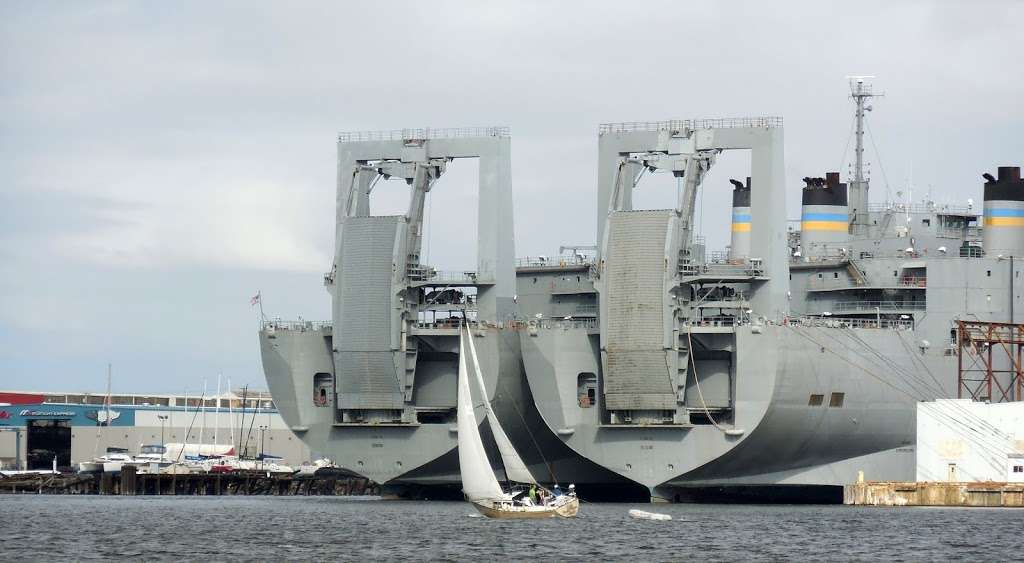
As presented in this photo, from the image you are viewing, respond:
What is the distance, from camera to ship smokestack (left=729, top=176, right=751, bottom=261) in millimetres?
96188

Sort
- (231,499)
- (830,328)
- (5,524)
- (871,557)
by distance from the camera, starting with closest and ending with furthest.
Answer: (871,557) → (5,524) → (830,328) → (231,499)

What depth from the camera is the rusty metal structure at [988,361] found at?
80562 mm

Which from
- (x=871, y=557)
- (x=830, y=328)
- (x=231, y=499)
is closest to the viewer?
(x=871, y=557)

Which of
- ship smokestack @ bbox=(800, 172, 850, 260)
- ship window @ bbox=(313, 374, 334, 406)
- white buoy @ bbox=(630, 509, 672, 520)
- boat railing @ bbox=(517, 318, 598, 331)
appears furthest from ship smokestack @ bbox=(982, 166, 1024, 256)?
ship window @ bbox=(313, 374, 334, 406)

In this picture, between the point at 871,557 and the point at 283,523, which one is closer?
the point at 871,557

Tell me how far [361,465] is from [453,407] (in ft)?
15.4

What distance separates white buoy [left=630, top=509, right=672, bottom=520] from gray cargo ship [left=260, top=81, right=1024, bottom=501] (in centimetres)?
485

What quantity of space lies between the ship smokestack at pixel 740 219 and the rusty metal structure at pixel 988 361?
501 inches

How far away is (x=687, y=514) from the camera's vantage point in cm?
7812

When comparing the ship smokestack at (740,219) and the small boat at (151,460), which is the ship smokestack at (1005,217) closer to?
the ship smokestack at (740,219)

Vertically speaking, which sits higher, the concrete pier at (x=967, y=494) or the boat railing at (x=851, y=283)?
the boat railing at (x=851, y=283)

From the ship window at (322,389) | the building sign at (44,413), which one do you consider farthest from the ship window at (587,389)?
the building sign at (44,413)

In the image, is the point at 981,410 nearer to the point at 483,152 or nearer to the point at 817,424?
the point at 817,424

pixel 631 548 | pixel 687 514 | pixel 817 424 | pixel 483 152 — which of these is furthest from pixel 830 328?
pixel 631 548
